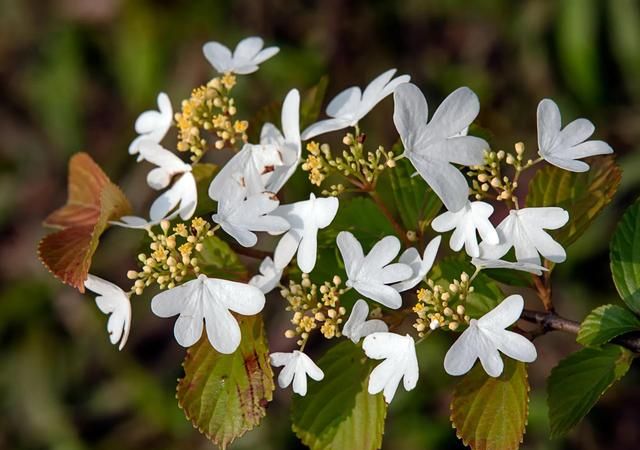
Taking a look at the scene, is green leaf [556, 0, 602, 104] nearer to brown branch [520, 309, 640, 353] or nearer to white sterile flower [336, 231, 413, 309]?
brown branch [520, 309, 640, 353]

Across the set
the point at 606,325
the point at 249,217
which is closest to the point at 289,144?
the point at 249,217

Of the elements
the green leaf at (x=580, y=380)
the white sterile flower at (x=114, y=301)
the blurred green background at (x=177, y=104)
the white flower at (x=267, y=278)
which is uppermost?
the white flower at (x=267, y=278)

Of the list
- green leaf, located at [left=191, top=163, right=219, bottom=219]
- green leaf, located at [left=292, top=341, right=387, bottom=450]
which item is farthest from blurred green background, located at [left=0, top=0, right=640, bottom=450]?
green leaf, located at [left=191, top=163, right=219, bottom=219]

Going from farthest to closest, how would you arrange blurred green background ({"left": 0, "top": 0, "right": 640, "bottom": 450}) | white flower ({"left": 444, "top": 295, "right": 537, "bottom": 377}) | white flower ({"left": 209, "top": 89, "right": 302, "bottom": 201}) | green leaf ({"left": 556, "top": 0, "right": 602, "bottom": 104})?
green leaf ({"left": 556, "top": 0, "right": 602, "bottom": 104}) < blurred green background ({"left": 0, "top": 0, "right": 640, "bottom": 450}) < white flower ({"left": 209, "top": 89, "right": 302, "bottom": 201}) < white flower ({"left": 444, "top": 295, "right": 537, "bottom": 377})

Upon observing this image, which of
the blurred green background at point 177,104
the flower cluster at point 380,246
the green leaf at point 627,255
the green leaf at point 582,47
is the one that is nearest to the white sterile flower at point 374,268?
the flower cluster at point 380,246

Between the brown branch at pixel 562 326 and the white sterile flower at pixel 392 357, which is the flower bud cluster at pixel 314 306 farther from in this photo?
the brown branch at pixel 562 326

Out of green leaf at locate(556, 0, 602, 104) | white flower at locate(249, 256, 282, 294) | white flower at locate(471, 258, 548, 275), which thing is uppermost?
white flower at locate(471, 258, 548, 275)

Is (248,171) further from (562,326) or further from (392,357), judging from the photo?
(562,326)
